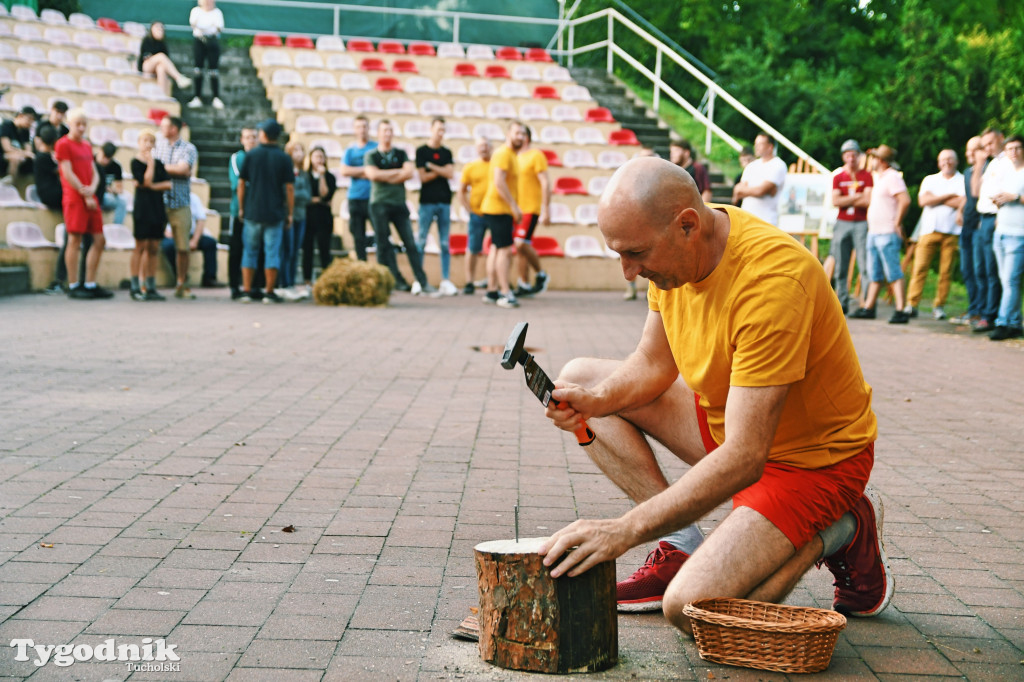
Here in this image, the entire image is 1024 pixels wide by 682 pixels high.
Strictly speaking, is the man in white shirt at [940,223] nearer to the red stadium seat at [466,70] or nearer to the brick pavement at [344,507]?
the brick pavement at [344,507]

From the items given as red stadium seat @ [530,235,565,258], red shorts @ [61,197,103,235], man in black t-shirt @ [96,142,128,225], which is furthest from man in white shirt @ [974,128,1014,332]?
man in black t-shirt @ [96,142,128,225]

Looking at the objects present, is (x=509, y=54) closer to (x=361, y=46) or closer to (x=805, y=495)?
(x=361, y=46)

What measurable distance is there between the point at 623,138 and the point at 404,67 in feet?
18.8

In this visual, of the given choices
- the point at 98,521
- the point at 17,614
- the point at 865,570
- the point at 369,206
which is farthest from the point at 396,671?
the point at 369,206

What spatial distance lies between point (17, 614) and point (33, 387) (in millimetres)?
4278

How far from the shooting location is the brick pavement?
3.11 meters

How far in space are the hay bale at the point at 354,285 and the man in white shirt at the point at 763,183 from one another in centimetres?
463

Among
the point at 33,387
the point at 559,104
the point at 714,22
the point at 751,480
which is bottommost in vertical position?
the point at 33,387

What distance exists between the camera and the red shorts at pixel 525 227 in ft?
47.7

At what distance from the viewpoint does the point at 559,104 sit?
23203 millimetres

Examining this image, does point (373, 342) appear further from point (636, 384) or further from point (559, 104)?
point (559, 104)

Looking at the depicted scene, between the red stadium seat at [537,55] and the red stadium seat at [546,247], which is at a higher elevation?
the red stadium seat at [537,55]

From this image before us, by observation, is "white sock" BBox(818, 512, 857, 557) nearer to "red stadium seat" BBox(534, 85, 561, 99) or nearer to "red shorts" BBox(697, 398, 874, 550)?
"red shorts" BBox(697, 398, 874, 550)

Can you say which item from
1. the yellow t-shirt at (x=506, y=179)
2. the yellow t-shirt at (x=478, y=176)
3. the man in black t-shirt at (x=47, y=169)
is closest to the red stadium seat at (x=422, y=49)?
the yellow t-shirt at (x=478, y=176)
